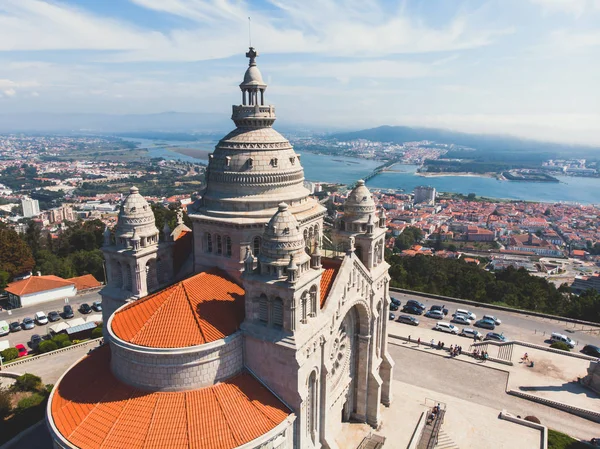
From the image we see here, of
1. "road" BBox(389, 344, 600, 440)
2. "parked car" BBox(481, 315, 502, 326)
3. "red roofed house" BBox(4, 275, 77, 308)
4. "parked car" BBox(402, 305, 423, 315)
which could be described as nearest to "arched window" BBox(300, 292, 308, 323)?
"road" BBox(389, 344, 600, 440)

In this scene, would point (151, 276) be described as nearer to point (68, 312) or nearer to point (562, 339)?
point (68, 312)

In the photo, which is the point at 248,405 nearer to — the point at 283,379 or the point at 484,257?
the point at 283,379

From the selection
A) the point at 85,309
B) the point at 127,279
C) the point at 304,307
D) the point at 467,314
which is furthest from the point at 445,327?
the point at 85,309

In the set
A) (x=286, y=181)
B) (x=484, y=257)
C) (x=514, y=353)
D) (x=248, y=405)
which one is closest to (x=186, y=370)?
(x=248, y=405)

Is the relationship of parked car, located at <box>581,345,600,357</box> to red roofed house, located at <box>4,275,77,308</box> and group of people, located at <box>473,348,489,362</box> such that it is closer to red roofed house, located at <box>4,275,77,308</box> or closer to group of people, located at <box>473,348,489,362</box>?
group of people, located at <box>473,348,489,362</box>

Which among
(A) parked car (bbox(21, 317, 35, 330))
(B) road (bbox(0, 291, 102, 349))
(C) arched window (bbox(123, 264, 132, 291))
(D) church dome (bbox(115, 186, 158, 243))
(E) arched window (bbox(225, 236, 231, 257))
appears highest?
(D) church dome (bbox(115, 186, 158, 243))

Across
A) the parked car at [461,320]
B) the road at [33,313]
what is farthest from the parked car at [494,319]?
the road at [33,313]

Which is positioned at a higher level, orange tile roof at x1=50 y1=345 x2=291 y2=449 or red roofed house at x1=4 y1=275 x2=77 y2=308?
orange tile roof at x1=50 y1=345 x2=291 y2=449
